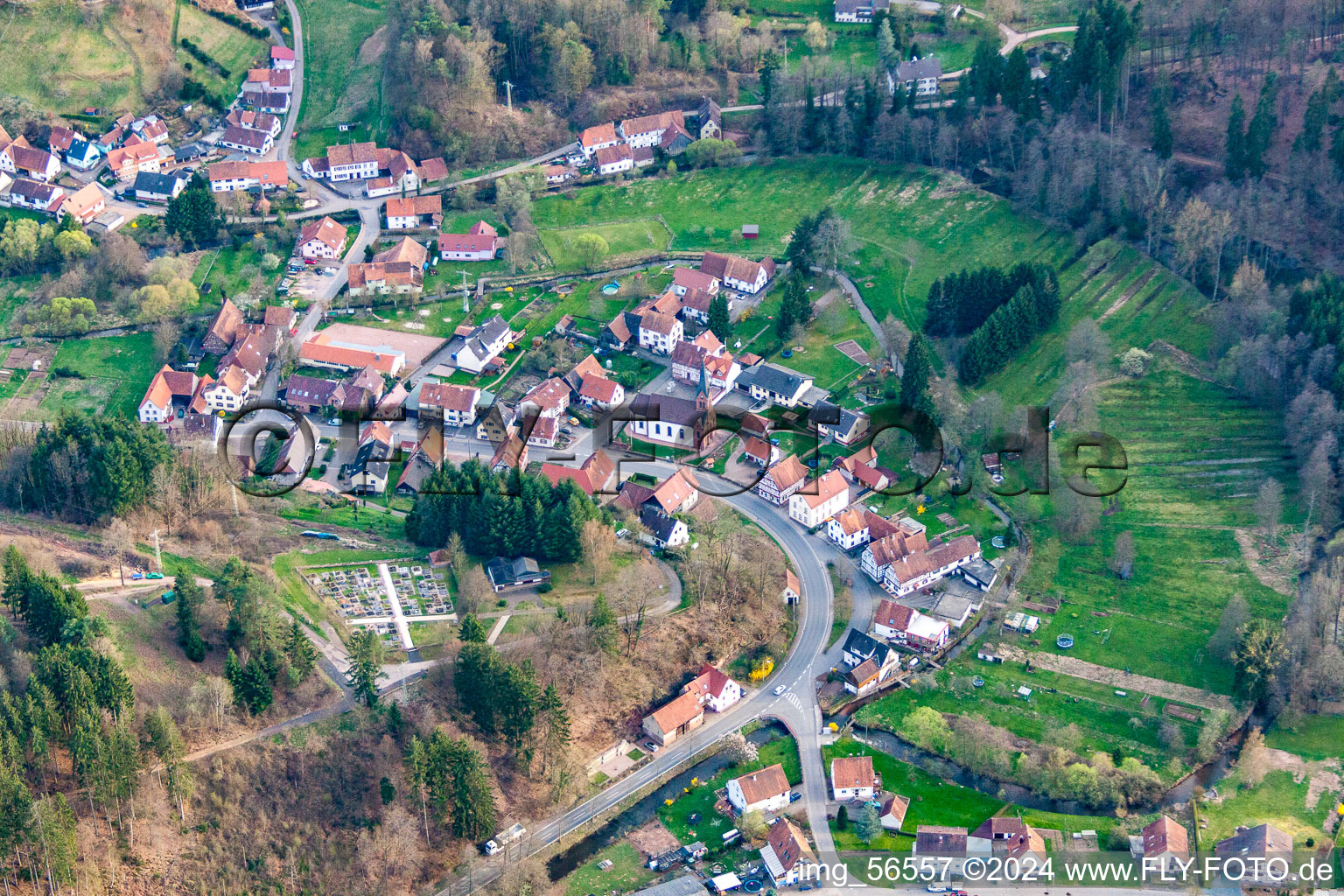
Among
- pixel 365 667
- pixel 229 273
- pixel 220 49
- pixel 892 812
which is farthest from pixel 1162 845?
pixel 220 49

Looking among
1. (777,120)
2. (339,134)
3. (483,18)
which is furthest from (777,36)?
(339,134)

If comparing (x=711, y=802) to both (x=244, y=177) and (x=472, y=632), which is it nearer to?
(x=472, y=632)

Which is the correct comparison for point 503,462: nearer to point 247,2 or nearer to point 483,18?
point 483,18

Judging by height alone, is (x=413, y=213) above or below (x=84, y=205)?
below

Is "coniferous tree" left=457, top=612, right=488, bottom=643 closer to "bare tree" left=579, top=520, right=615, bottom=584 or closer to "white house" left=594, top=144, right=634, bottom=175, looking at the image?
"bare tree" left=579, top=520, right=615, bottom=584

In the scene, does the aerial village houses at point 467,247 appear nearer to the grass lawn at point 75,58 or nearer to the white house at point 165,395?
the white house at point 165,395

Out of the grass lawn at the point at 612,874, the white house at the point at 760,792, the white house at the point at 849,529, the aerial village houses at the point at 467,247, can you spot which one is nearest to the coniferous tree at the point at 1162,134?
the white house at the point at 849,529

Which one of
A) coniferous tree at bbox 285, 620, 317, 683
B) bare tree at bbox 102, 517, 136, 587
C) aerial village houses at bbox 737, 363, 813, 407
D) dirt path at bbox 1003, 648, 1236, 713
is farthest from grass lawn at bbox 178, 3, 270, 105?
dirt path at bbox 1003, 648, 1236, 713
